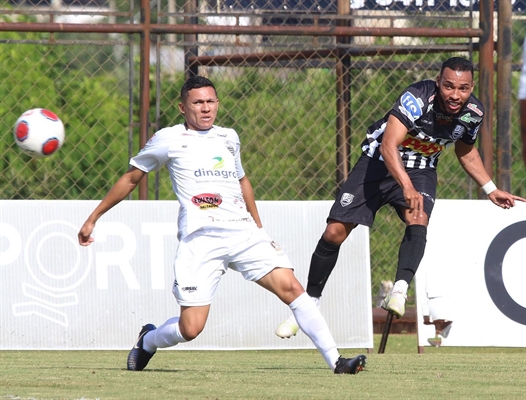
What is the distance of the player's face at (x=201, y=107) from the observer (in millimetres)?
6199

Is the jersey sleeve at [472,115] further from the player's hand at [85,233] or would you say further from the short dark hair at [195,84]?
the player's hand at [85,233]

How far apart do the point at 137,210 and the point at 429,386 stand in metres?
3.49

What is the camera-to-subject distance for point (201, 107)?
20.5ft

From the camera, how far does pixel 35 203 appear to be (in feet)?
27.4

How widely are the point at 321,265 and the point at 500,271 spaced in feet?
6.26

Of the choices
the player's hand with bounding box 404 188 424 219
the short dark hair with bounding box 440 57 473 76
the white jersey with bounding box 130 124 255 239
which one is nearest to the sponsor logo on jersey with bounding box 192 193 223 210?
the white jersey with bounding box 130 124 255 239

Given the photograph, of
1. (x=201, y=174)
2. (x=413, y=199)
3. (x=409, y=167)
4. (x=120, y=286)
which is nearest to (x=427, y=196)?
(x=409, y=167)

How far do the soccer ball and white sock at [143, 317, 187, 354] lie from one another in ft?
6.42

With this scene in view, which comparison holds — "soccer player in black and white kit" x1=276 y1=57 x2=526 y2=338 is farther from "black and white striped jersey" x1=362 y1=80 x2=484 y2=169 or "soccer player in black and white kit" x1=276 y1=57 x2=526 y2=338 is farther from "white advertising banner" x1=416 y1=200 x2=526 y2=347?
"white advertising banner" x1=416 y1=200 x2=526 y2=347

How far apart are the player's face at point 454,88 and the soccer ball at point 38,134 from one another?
110 inches

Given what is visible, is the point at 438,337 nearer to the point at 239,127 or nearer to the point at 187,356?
the point at 187,356

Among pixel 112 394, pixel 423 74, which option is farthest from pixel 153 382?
pixel 423 74

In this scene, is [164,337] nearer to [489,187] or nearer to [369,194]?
[369,194]

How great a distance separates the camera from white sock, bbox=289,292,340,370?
6.03m
